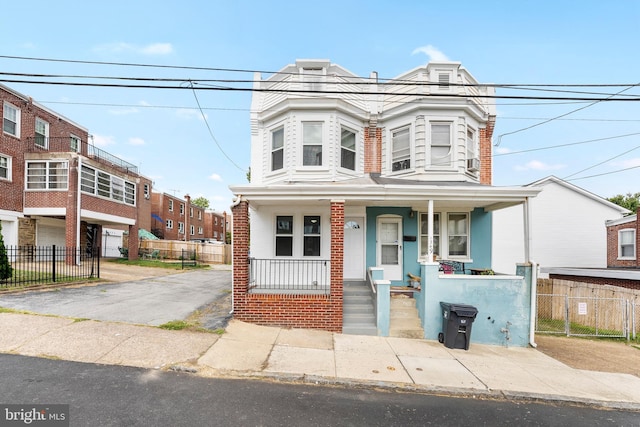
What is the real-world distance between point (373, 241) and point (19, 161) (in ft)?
62.8

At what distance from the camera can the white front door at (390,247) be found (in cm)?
977

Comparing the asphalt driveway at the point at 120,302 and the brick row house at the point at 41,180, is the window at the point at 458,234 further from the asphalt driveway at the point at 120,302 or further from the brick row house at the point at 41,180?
the brick row house at the point at 41,180

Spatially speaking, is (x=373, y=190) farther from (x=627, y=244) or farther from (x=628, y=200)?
(x=628, y=200)

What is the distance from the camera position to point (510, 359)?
6.61m

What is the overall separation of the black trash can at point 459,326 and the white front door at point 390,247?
104 inches

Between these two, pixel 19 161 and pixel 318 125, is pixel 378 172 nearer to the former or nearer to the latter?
pixel 318 125

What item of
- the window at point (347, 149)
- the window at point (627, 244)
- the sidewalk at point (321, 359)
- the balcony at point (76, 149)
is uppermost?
the balcony at point (76, 149)

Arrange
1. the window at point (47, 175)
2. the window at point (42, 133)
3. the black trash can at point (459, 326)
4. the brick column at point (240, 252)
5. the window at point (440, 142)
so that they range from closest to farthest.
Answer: the black trash can at point (459, 326) → the brick column at point (240, 252) → the window at point (440, 142) → the window at point (47, 175) → the window at point (42, 133)

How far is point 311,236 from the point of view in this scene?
31.5ft

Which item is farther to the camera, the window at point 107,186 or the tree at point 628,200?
the tree at point 628,200

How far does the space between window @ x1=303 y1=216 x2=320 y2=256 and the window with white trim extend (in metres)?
16.8

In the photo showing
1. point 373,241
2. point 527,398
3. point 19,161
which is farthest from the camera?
point 19,161

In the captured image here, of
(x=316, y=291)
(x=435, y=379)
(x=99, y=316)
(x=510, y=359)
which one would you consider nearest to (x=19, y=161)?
(x=99, y=316)

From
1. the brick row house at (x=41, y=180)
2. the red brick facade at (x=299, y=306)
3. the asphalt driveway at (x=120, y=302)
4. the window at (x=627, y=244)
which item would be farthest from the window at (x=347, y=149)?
the window at (x=627, y=244)
